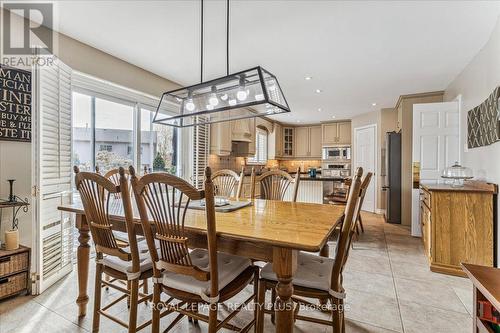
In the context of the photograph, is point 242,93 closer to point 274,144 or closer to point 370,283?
point 370,283

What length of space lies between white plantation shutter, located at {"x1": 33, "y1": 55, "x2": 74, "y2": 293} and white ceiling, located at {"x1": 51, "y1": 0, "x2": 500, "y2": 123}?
0.62 m

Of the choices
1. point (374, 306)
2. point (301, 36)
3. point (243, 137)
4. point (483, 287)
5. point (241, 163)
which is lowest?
point (374, 306)

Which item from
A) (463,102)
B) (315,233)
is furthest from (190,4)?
(463,102)

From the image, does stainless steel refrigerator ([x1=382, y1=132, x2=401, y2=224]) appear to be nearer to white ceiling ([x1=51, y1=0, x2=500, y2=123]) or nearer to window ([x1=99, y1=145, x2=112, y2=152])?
white ceiling ([x1=51, y1=0, x2=500, y2=123])

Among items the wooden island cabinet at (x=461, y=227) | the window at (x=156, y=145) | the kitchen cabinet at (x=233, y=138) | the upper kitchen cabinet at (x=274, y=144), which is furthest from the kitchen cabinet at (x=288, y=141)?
the wooden island cabinet at (x=461, y=227)

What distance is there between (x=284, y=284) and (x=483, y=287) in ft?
3.19

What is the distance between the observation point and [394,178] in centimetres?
517

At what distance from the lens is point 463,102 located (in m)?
3.72

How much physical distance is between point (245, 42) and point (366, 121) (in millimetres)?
4818

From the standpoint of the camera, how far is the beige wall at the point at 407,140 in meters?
4.82

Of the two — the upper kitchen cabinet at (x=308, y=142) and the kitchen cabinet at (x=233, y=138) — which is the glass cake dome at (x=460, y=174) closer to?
the kitchen cabinet at (x=233, y=138)

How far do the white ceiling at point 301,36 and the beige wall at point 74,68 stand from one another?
125mm

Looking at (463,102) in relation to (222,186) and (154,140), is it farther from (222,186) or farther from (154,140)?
(154,140)

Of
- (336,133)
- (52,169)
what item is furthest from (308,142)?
(52,169)
